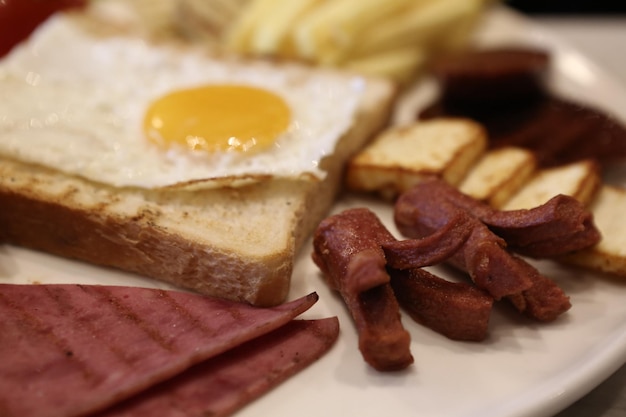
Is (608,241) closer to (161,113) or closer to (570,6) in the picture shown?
(161,113)

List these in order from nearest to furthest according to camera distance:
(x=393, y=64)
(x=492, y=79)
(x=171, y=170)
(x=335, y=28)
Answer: (x=171, y=170) < (x=492, y=79) < (x=335, y=28) < (x=393, y=64)

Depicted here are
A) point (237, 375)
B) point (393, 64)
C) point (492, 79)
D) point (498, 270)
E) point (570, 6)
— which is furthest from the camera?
point (570, 6)

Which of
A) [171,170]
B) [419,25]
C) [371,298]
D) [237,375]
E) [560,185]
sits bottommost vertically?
[237,375]

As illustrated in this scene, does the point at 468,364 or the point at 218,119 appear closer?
the point at 468,364

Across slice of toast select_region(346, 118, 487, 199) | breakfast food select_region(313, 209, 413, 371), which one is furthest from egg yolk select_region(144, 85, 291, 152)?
breakfast food select_region(313, 209, 413, 371)

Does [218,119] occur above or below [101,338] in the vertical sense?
above

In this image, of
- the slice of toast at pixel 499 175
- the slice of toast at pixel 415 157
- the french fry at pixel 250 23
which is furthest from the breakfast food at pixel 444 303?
the french fry at pixel 250 23

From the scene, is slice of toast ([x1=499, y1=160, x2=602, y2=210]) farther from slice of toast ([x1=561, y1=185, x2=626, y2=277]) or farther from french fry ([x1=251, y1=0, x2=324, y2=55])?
french fry ([x1=251, y1=0, x2=324, y2=55])

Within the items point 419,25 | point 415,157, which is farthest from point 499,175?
point 419,25
